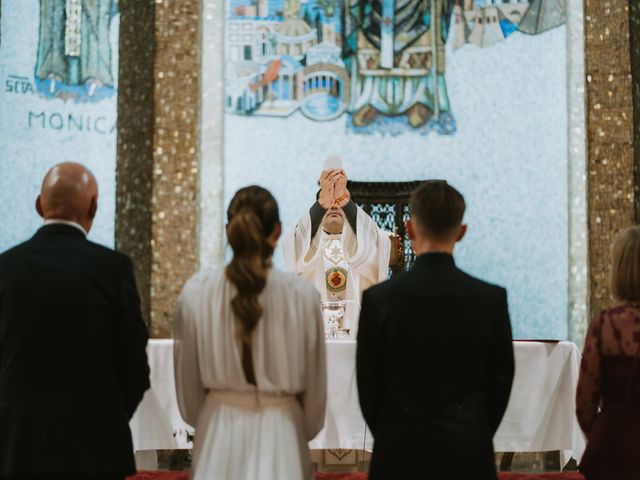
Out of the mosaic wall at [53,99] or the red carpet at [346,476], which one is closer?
the red carpet at [346,476]

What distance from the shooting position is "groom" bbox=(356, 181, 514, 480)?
2.67 metres

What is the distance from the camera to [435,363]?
271 cm

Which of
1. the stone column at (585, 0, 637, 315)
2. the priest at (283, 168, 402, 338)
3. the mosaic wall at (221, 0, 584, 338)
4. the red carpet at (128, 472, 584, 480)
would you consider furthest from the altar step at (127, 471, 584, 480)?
the mosaic wall at (221, 0, 584, 338)

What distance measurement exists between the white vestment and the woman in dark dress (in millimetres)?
3006

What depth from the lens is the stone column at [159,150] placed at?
663 centimetres

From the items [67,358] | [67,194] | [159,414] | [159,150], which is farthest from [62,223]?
[159,150]

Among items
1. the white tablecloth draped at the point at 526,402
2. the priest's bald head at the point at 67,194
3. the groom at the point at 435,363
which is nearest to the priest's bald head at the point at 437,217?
the groom at the point at 435,363

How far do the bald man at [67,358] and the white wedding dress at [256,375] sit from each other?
188mm

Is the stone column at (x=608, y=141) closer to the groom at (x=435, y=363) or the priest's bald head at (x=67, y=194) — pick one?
the groom at (x=435, y=363)

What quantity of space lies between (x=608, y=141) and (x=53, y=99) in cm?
595

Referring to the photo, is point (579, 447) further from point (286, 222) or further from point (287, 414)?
point (286, 222)

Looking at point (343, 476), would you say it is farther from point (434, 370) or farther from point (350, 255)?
point (434, 370)

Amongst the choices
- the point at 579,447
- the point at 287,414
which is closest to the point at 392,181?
the point at 579,447

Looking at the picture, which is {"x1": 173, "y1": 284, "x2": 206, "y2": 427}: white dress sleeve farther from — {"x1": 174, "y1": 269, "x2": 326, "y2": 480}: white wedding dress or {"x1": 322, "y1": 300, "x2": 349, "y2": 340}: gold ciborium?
{"x1": 322, "y1": 300, "x2": 349, "y2": 340}: gold ciborium
